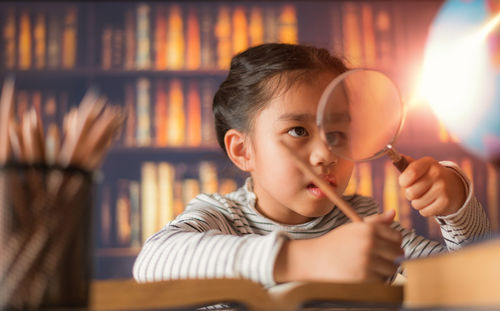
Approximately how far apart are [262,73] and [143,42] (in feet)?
4.74

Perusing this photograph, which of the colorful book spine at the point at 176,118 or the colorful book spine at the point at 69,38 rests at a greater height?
the colorful book spine at the point at 69,38

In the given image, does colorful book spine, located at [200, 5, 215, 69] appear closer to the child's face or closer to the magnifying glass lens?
the child's face

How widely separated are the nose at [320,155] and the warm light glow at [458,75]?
1.83 metres

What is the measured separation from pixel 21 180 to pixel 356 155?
51cm

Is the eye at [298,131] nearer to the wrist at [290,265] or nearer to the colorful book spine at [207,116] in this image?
the wrist at [290,265]

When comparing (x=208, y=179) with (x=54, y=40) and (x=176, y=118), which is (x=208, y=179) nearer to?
(x=176, y=118)

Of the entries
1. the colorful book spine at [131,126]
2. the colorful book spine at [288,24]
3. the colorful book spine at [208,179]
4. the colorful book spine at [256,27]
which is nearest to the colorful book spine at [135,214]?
the colorful book spine at [131,126]

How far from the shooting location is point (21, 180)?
0.44 metres

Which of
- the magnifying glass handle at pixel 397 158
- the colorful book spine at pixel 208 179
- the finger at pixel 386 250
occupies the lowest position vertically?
the colorful book spine at pixel 208 179

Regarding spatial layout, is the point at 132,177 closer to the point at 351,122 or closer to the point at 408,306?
the point at 351,122

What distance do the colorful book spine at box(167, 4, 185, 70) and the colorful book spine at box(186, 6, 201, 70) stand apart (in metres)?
0.03

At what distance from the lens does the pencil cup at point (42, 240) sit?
16.6 inches

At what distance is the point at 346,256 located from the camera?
554 millimetres

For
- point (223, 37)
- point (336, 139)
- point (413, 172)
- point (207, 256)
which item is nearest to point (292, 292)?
point (207, 256)
